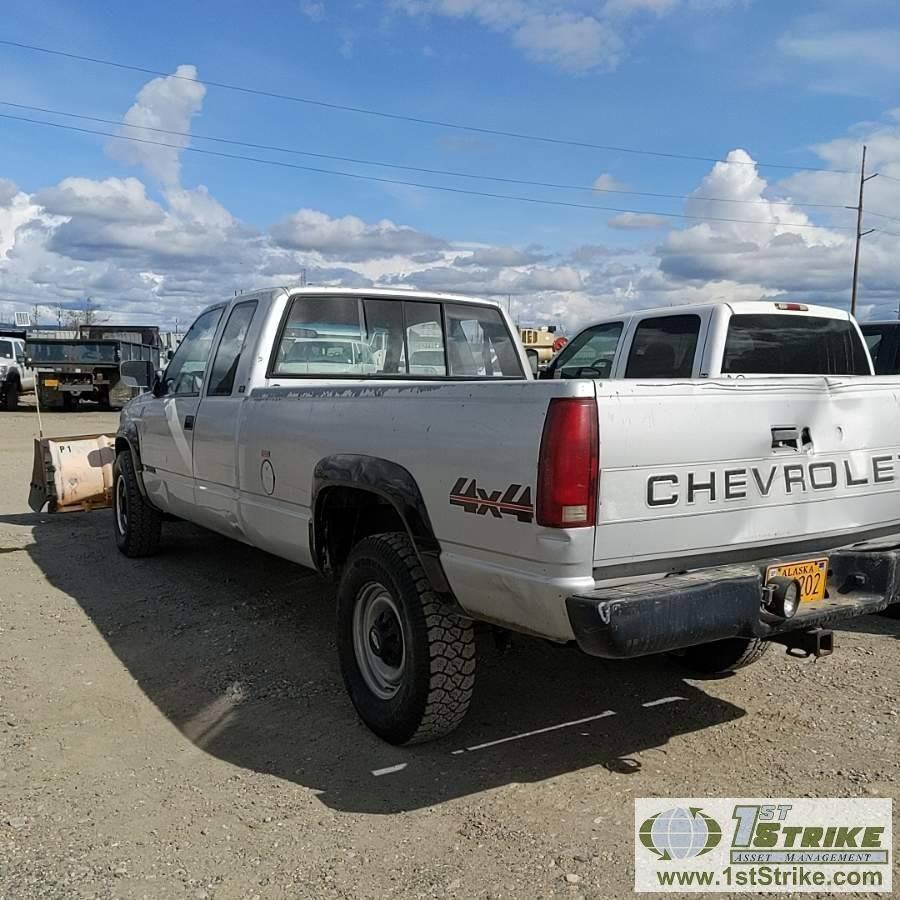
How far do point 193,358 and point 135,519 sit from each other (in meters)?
1.67

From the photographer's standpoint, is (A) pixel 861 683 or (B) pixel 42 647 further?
(B) pixel 42 647

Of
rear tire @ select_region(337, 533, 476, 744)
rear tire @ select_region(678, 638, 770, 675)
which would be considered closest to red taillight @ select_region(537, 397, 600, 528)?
rear tire @ select_region(337, 533, 476, 744)

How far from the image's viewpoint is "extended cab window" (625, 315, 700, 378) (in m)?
6.64

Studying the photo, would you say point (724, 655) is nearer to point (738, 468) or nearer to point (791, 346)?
point (738, 468)

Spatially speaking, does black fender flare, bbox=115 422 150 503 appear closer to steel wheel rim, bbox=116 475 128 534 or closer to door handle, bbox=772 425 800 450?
steel wheel rim, bbox=116 475 128 534

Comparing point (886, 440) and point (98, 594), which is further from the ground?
point (886, 440)

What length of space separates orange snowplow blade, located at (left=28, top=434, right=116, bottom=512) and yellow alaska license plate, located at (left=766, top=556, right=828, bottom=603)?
6.74 metres

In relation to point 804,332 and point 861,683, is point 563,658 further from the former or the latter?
point 804,332

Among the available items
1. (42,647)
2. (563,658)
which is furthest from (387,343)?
(42,647)

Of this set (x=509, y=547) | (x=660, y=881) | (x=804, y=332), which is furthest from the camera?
(x=804, y=332)

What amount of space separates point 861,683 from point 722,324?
2890mm

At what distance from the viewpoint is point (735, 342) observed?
21.3 feet

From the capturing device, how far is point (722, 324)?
21.2 feet

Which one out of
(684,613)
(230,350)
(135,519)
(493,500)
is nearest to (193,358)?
(230,350)
